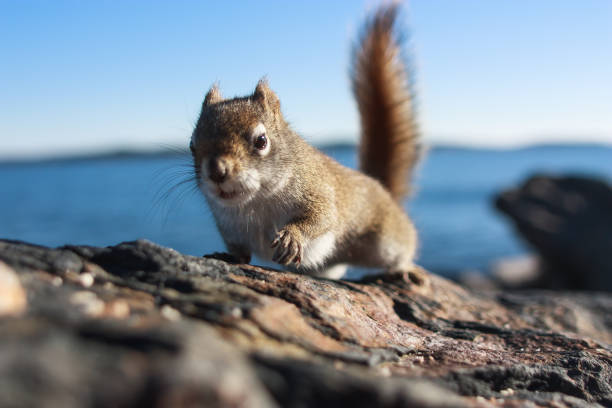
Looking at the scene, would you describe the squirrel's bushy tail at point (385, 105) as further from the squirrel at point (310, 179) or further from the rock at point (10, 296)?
the rock at point (10, 296)

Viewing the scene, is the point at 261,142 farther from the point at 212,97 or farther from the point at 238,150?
the point at 212,97

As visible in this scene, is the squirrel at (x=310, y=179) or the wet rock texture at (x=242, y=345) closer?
the wet rock texture at (x=242, y=345)

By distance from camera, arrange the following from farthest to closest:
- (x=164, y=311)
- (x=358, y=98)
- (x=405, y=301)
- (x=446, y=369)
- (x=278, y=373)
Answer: (x=358, y=98), (x=405, y=301), (x=446, y=369), (x=164, y=311), (x=278, y=373)

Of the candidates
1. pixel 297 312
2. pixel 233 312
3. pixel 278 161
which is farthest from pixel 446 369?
pixel 278 161

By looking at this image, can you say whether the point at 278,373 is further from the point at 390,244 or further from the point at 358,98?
the point at 358,98

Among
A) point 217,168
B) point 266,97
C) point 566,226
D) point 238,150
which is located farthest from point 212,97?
point 566,226

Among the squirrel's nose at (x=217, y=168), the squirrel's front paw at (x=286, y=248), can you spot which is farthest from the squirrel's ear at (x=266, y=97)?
the squirrel's front paw at (x=286, y=248)

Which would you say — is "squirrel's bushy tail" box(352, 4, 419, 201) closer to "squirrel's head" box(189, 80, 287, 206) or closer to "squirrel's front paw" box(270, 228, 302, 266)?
"squirrel's head" box(189, 80, 287, 206)
